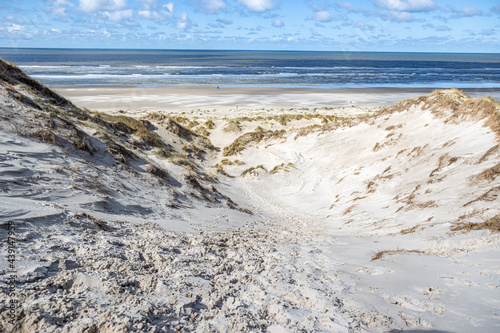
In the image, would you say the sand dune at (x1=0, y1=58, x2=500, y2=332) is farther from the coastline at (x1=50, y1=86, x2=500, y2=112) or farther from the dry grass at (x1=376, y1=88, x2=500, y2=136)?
the coastline at (x1=50, y1=86, x2=500, y2=112)

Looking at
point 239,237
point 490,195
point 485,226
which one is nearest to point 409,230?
point 485,226

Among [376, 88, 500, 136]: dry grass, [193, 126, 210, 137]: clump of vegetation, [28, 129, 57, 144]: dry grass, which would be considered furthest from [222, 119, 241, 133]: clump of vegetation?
[28, 129, 57, 144]: dry grass

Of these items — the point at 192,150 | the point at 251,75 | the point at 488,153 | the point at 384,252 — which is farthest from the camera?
the point at 251,75

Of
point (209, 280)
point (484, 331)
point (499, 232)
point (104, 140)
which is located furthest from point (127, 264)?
point (104, 140)

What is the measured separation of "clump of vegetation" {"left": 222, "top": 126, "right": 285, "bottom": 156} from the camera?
691 inches

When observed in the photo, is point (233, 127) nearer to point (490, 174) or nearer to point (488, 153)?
point (488, 153)

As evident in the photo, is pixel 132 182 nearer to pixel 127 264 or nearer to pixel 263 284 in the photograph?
pixel 127 264

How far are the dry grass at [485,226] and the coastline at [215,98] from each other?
2826 centimetres

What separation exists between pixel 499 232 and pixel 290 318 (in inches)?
145

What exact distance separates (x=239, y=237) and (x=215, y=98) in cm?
3611

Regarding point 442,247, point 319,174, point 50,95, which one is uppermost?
point 50,95

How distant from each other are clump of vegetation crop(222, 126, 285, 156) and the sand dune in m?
5.24

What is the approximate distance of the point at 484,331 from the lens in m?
3.00

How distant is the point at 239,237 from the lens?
19.1 feet
